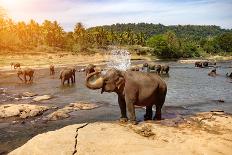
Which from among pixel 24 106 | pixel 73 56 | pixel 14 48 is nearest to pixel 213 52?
pixel 73 56

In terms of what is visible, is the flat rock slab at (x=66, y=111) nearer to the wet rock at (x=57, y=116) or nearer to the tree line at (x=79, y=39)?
the wet rock at (x=57, y=116)

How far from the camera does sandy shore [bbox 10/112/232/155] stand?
35.1ft

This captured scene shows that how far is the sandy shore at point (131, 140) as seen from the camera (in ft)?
35.1

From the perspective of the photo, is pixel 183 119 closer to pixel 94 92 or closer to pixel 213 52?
pixel 94 92

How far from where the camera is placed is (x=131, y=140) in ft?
36.4

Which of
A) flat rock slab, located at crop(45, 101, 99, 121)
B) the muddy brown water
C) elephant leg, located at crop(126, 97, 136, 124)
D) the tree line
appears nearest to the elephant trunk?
elephant leg, located at crop(126, 97, 136, 124)

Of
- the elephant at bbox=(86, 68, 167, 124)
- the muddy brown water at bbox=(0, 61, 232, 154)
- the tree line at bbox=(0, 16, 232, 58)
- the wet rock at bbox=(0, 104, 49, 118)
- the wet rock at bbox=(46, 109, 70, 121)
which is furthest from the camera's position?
the tree line at bbox=(0, 16, 232, 58)

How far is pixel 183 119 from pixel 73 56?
8305cm

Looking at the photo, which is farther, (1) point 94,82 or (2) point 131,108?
(1) point 94,82

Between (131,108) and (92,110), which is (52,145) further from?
(92,110)

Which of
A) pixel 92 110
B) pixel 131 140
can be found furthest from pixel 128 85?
pixel 92 110

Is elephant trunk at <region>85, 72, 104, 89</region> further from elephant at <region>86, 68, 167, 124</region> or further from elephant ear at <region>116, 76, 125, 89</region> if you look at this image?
elephant ear at <region>116, 76, 125, 89</region>

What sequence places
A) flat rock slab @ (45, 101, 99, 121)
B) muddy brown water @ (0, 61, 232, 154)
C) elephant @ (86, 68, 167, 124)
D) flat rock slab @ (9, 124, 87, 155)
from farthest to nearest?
1. flat rock slab @ (45, 101, 99, 121)
2. muddy brown water @ (0, 61, 232, 154)
3. elephant @ (86, 68, 167, 124)
4. flat rock slab @ (9, 124, 87, 155)

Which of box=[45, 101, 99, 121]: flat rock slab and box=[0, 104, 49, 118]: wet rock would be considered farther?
box=[0, 104, 49, 118]: wet rock
